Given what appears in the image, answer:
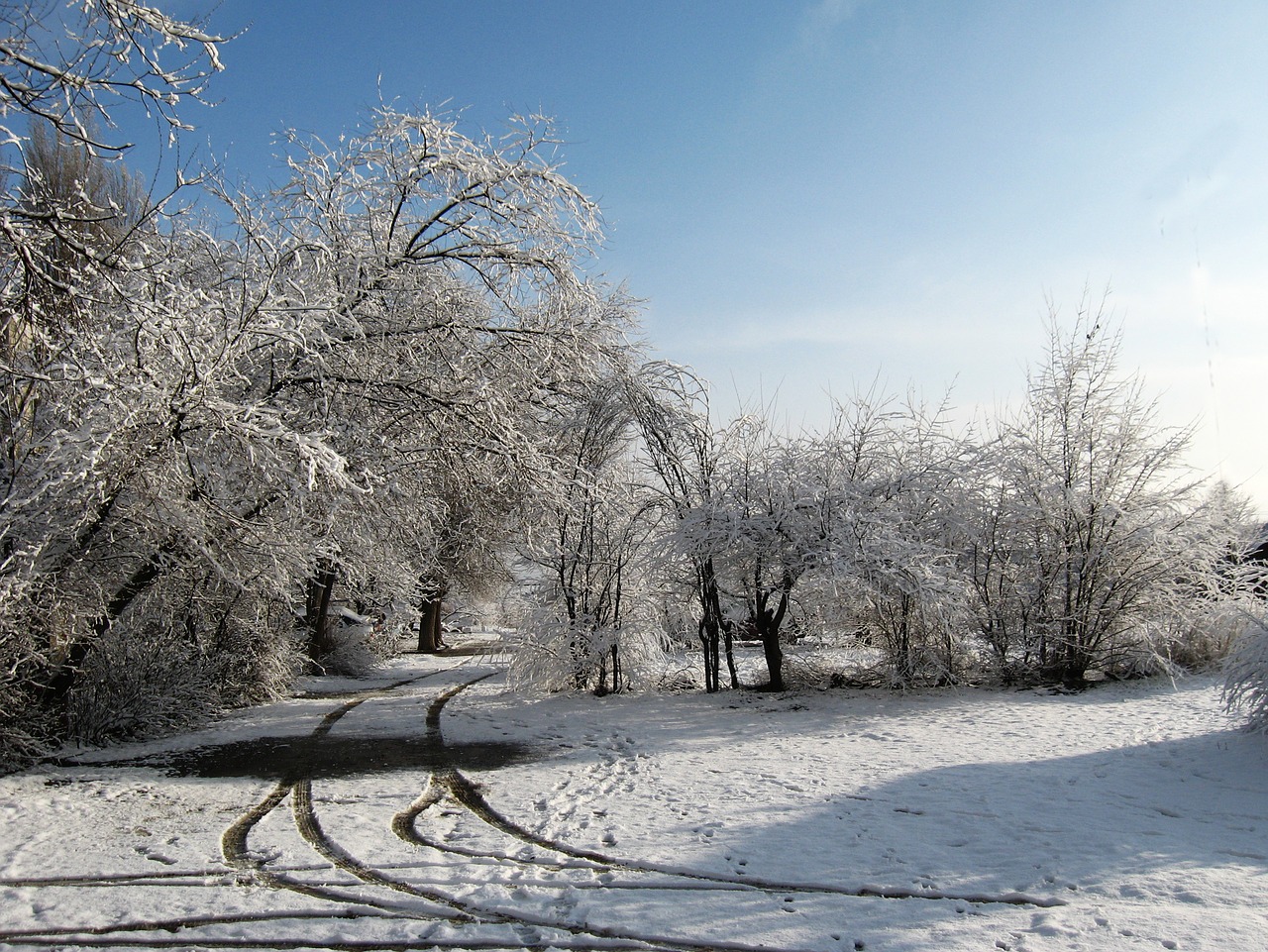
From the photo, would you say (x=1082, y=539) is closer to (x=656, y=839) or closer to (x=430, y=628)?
(x=656, y=839)

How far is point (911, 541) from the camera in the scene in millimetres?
11547

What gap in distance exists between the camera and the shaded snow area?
407cm

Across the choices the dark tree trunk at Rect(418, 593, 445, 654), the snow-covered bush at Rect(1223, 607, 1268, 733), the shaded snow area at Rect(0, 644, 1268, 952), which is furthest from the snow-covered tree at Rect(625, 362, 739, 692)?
the dark tree trunk at Rect(418, 593, 445, 654)

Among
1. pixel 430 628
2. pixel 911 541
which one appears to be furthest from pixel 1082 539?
pixel 430 628

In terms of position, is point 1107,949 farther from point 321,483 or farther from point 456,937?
point 321,483

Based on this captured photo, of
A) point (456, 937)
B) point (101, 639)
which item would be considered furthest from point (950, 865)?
point (101, 639)

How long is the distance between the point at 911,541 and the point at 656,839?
732cm

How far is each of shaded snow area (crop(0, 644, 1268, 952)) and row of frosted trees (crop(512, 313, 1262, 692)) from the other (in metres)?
2.87

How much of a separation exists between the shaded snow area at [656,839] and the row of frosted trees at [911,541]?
2873 millimetres

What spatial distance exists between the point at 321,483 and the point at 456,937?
17.3ft

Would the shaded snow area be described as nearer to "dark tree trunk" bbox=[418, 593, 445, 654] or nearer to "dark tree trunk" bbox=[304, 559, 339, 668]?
"dark tree trunk" bbox=[304, 559, 339, 668]

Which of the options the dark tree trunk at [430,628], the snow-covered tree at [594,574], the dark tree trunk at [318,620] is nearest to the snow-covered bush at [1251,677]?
the snow-covered tree at [594,574]

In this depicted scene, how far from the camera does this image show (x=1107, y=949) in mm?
3789

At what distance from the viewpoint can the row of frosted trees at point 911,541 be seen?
39.5 ft
